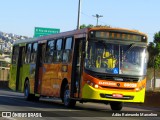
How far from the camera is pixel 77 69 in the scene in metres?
20.3

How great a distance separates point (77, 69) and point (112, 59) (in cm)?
165

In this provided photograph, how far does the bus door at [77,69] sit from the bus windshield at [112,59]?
0.62 m

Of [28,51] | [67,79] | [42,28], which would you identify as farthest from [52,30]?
[67,79]

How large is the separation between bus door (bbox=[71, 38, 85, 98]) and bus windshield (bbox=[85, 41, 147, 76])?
0.62 metres

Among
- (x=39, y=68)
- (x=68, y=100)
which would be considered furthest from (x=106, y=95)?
(x=39, y=68)

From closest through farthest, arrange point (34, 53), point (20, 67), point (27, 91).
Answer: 1. point (34, 53)
2. point (27, 91)
3. point (20, 67)

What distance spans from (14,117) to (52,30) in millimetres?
37688

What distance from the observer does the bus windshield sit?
19.4 metres

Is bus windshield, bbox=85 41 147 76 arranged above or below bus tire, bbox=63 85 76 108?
above

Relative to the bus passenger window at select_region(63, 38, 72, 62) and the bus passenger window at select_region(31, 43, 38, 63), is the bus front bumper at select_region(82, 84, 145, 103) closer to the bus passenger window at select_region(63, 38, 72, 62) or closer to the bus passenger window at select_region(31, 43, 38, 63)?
the bus passenger window at select_region(63, 38, 72, 62)

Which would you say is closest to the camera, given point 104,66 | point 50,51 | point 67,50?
point 104,66

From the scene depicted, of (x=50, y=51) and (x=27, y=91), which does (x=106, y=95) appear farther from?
(x=27, y=91)

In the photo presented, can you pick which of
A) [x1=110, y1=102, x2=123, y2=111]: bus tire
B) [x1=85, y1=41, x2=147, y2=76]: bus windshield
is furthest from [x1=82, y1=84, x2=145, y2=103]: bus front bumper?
[x1=110, y1=102, x2=123, y2=111]: bus tire

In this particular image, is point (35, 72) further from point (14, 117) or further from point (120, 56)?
point (14, 117)
